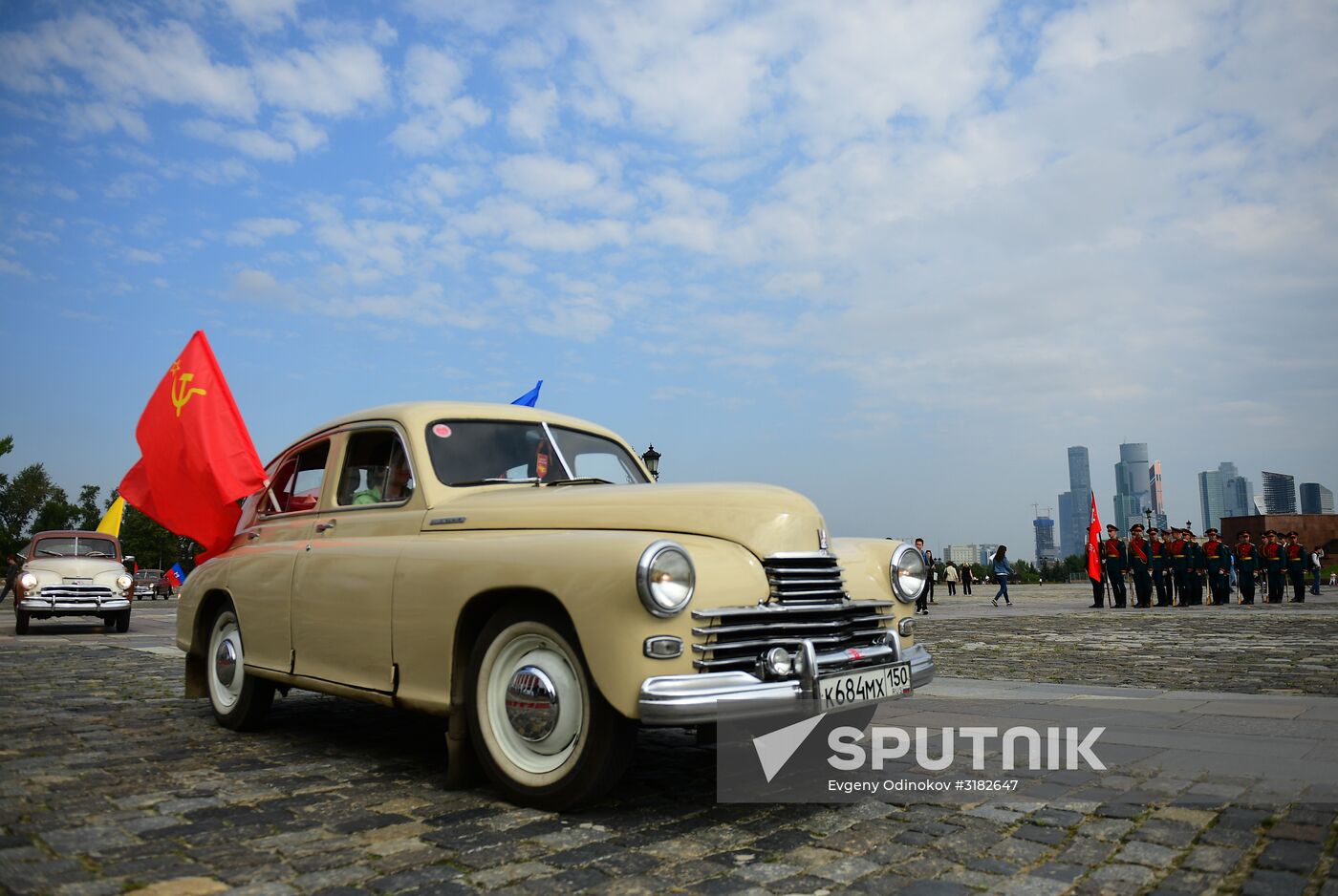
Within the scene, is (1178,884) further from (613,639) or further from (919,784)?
(613,639)

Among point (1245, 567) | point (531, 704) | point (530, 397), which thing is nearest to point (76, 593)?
point (530, 397)

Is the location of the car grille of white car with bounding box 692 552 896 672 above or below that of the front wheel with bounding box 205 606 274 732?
above

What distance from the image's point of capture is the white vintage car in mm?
17109

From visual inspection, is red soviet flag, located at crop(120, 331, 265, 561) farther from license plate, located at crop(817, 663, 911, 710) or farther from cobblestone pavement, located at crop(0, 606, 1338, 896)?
license plate, located at crop(817, 663, 911, 710)

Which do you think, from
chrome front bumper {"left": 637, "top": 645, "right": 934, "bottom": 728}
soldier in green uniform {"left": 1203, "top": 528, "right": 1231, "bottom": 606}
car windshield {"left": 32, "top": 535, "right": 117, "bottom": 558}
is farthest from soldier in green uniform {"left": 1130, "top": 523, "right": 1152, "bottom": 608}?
car windshield {"left": 32, "top": 535, "right": 117, "bottom": 558}

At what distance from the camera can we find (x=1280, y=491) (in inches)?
6540

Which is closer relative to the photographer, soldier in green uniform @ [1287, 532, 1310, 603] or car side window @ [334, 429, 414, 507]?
car side window @ [334, 429, 414, 507]

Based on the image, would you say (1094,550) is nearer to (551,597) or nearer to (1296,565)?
(1296,565)

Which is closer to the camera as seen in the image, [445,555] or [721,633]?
[721,633]

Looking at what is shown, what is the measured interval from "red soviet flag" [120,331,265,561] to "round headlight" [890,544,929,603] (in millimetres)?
4495

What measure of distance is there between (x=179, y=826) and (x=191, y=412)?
13.0 ft

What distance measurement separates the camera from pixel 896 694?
13.8 ft

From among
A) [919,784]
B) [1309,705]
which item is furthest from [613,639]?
[1309,705]

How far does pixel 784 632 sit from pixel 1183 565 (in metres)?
22.4
